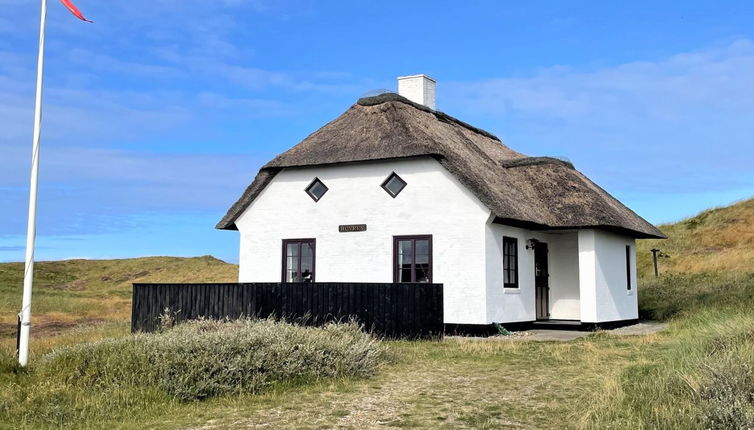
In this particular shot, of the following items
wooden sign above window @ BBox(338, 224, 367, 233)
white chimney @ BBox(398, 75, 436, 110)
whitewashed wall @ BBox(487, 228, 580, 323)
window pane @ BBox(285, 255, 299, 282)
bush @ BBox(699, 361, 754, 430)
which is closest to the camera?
bush @ BBox(699, 361, 754, 430)

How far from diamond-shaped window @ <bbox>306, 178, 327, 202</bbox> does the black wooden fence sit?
11.2 ft

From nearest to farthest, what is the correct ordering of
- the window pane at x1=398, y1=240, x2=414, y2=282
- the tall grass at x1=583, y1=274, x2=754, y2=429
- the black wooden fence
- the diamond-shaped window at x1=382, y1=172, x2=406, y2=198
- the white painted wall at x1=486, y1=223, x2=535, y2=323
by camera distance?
the tall grass at x1=583, y1=274, x2=754, y2=429
the black wooden fence
the white painted wall at x1=486, y1=223, x2=535, y2=323
the window pane at x1=398, y1=240, x2=414, y2=282
the diamond-shaped window at x1=382, y1=172, x2=406, y2=198

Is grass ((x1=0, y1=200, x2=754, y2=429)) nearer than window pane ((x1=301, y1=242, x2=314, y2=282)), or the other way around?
grass ((x1=0, y1=200, x2=754, y2=429))

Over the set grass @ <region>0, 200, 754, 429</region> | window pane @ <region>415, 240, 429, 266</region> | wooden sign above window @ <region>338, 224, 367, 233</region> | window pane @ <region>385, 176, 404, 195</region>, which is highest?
window pane @ <region>385, 176, 404, 195</region>

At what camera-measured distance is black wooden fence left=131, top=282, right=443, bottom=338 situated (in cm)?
1645

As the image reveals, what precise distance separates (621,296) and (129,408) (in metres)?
16.4

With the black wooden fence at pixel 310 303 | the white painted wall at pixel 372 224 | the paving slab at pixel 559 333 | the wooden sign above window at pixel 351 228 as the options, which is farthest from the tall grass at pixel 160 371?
the wooden sign above window at pixel 351 228

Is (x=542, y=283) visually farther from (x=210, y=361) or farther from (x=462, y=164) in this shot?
(x=210, y=361)

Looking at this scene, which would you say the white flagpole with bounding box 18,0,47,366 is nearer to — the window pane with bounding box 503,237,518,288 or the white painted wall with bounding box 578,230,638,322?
the window pane with bounding box 503,237,518,288

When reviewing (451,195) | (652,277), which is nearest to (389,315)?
(451,195)

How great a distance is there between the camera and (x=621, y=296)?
21.1m

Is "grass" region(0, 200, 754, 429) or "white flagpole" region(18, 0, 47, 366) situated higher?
"white flagpole" region(18, 0, 47, 366)

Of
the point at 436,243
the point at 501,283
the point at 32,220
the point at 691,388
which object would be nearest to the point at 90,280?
the point at 436,243

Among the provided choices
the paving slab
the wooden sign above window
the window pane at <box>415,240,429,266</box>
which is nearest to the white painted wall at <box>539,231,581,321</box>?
the paving slab
